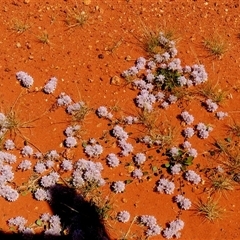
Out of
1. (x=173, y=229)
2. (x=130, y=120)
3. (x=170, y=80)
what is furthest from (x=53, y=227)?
(x=170, y=80)

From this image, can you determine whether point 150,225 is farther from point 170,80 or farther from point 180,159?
point 170,80

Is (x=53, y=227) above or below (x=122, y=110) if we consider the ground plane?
below

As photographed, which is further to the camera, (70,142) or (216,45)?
(216,45)

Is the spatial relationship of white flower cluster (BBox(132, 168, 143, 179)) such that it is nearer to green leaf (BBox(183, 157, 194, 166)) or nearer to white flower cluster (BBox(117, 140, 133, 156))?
white flower cluster (BBox(117, 140, 133, 156))

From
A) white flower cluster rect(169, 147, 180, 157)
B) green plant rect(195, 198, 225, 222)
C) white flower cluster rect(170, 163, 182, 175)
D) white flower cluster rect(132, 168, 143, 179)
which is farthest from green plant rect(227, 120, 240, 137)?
white flower cluster rect(132, 168, 143, 179)

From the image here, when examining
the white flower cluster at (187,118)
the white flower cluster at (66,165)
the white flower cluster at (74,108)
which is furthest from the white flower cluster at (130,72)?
the white flower cluster at (66,165)

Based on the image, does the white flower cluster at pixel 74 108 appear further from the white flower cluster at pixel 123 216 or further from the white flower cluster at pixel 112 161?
the white flower cluster at pixel 123 216

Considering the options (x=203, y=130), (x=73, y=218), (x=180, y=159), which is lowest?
(x=73, y=218)

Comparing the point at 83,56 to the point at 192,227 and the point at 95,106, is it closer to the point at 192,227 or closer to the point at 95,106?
the point at 95,106
